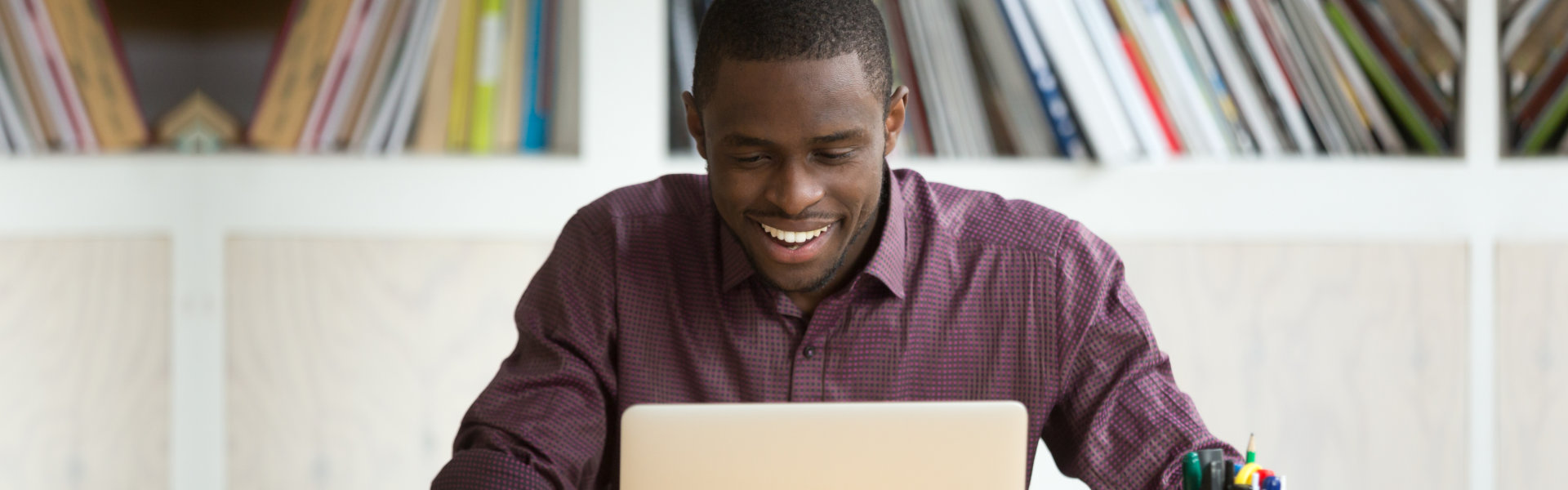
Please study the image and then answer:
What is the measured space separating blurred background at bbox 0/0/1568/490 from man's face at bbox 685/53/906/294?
732 millimetres

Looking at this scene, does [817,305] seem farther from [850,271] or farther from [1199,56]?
[1199,56]

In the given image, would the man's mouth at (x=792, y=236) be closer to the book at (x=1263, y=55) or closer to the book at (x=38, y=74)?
the book at (x=1263, y=55)

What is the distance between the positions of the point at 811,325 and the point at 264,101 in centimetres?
108

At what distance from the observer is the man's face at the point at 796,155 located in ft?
3.86

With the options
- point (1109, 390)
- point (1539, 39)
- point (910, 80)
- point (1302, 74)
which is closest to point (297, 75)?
point (910, 80)

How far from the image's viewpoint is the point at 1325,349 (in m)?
2.08

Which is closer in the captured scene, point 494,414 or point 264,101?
point 494,414

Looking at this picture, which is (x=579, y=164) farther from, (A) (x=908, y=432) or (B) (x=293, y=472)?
(A) (x=908, y=432)

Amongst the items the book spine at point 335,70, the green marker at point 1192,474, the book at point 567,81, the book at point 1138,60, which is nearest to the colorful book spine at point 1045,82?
the book at point 1138,60

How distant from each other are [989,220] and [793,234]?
0.31 meters

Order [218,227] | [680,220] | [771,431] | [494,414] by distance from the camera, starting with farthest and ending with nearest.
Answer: [218,227], [680,220], [494,414], [771,431]

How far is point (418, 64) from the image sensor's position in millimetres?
2016

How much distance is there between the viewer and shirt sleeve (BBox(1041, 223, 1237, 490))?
4.20ft

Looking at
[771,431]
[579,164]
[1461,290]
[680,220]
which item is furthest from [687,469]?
[1461,290]
